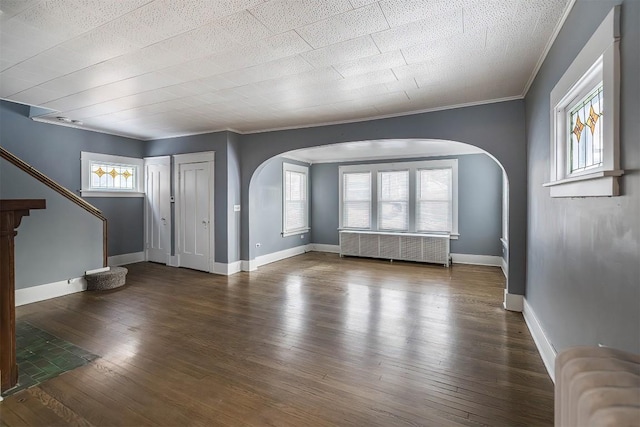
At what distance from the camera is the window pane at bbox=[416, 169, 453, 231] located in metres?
6.83

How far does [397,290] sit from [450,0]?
12.2 ft

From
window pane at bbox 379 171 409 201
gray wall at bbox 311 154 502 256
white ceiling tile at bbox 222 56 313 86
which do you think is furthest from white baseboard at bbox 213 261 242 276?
gray wall at bbox 311 154 502 256

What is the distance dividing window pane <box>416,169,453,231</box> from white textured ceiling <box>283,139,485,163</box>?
0.47 metres

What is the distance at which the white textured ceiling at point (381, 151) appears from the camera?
231 inches

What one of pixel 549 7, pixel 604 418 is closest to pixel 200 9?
pixel 549 7

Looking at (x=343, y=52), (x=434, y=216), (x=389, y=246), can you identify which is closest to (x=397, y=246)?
(x=389, y=246)

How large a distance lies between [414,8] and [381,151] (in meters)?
4.67

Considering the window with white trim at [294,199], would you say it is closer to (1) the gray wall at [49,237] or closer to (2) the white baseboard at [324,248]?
(2) the white baseboard at [324,248]

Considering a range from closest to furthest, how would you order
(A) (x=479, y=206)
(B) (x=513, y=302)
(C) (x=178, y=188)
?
(B) (x=513, y=302) → (C) (x=178, y=188) → (A) (x=479, y=206)

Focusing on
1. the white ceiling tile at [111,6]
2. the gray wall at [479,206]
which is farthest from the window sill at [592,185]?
the gray wall at [479,206]

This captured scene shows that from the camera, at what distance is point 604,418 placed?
76cm

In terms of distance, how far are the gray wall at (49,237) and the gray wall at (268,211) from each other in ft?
8.32

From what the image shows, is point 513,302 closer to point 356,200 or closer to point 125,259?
point 356,200

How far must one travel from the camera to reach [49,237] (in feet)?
14.0
